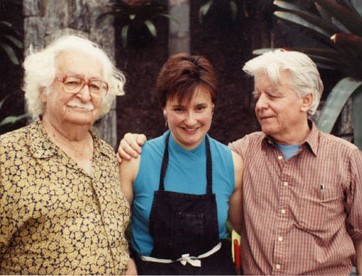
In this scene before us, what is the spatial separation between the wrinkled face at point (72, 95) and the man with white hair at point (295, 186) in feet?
1.07

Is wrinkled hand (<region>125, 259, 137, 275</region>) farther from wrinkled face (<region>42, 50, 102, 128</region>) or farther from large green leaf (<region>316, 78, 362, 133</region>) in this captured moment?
large green leaf (<region>316, 78, 362, 133</region>)

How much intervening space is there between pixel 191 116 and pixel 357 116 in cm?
150

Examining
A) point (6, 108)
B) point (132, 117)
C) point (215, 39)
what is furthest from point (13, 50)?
point (215, 39)

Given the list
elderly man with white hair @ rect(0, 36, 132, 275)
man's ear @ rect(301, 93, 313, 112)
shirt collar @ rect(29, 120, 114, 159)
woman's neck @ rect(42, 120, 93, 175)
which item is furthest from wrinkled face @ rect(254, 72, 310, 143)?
shirt collar @ rect(29, 120, 114, 159)

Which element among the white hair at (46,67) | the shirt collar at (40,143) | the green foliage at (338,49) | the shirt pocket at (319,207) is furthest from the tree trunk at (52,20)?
the shirt pocket at (319,207)

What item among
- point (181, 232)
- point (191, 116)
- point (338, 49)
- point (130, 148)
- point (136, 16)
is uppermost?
→ point (136, 16)

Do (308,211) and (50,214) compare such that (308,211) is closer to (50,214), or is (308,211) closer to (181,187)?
(181,187)

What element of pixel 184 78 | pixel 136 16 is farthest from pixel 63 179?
pixel 136 16

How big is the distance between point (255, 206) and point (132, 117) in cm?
372

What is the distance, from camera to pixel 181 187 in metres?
2.40

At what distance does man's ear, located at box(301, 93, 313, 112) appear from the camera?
2430mm

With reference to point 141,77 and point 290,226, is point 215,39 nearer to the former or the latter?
point 141,77

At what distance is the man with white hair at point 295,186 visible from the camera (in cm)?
233

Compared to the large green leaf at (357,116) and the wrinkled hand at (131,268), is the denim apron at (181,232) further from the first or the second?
the large green leaf at (357,116)
